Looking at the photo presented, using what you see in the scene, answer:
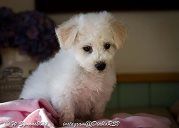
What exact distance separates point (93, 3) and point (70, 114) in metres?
0.70

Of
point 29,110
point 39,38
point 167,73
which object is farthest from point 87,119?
point 167,73

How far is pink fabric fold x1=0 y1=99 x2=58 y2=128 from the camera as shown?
128 centimetres

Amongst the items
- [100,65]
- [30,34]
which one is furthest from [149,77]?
[100,65]

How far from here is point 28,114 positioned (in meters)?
1.35

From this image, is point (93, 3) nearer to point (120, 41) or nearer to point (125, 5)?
point (125, 5)

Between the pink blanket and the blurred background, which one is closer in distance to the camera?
the pink blanket

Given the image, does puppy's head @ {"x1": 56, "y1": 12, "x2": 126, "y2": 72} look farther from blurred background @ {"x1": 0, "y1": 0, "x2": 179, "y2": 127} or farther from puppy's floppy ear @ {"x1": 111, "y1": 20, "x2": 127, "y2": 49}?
blurred background @ {"x1": 0, "y1": 0, "x2": 179, "y2": 127}

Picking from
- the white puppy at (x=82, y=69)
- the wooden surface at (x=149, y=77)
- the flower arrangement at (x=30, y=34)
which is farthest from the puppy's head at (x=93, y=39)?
the wooden surface at (x=149, y=77)

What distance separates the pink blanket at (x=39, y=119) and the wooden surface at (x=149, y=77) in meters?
0.53

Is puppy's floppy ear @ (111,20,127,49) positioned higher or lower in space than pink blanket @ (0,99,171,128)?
higher

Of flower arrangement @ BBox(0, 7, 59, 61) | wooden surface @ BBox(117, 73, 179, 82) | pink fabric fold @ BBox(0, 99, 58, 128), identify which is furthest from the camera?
wooden surface @ BBox(117, 73, 179, 82)

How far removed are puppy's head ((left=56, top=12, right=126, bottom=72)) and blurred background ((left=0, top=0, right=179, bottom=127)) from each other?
1.59 ft

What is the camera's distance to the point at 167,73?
196 cm

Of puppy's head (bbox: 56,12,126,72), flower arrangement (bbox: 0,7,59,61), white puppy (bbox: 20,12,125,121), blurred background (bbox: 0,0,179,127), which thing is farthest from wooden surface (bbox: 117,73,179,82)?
puppy's head (bbox: 56,12,126,72)
